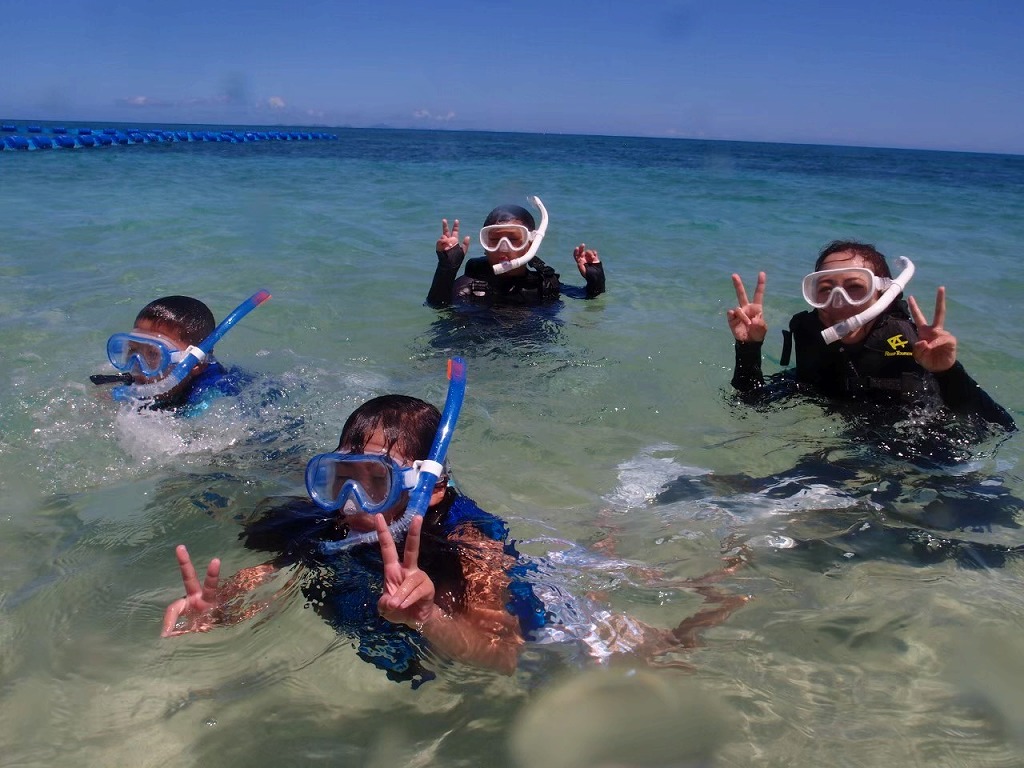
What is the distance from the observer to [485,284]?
534 centimetres

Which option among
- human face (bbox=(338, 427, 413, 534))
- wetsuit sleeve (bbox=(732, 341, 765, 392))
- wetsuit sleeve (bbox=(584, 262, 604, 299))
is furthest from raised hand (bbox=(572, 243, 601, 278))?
human face (bbox=(338, 427, 413, 534))

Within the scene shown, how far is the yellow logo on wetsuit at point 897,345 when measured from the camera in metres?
3.13

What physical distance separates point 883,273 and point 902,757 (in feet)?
6.85

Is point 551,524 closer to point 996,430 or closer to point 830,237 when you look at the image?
point 996,430

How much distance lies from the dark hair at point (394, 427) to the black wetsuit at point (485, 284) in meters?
3.15

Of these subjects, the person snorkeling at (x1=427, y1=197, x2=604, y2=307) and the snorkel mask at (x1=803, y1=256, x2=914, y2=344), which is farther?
the person snorkeling at (x1=427, y1=197, x2=604, y2=307)

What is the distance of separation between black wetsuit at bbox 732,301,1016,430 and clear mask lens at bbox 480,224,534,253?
2245mm

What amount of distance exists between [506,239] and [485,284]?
0.36 m

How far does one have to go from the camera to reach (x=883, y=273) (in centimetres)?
326

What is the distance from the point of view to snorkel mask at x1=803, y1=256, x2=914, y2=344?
304 centimetres

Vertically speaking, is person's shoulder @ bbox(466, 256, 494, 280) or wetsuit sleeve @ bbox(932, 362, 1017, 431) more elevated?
person's shoulder @ bbox(466, 256, 494, 280)

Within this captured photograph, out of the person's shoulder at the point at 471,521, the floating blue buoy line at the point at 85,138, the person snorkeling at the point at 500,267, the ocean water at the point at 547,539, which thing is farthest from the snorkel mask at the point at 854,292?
the floating blue buoy line at the point at 85,138

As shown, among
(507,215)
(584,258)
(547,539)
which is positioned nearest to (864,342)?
(547,539)

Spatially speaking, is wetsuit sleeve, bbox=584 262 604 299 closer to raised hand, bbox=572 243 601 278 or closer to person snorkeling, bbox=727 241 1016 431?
raised hand, bbox=572 243 601 278
